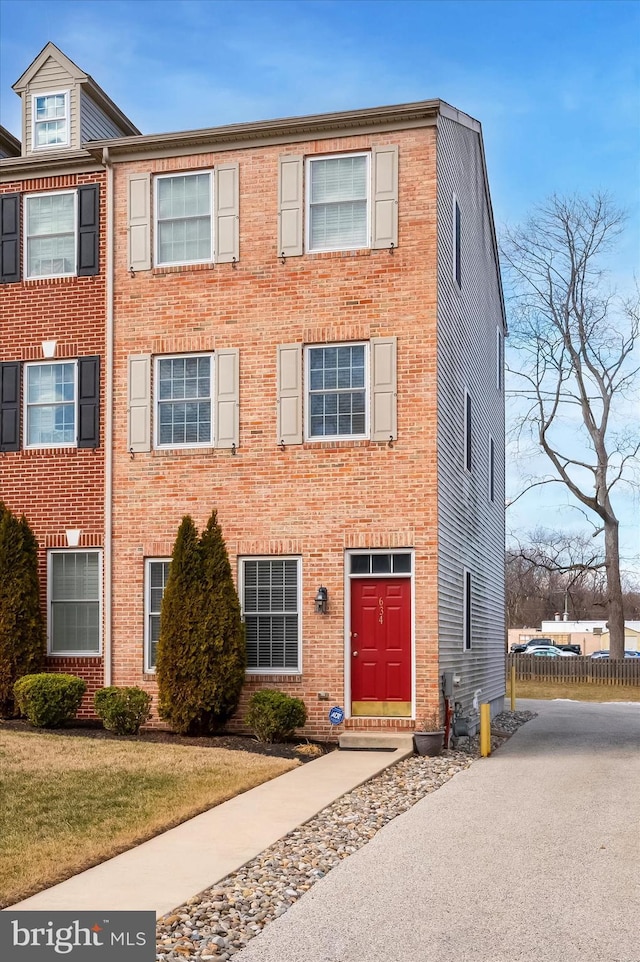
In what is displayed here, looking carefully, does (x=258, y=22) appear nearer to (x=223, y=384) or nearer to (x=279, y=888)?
(x=223, y=384)

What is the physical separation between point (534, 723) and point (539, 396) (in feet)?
72.0

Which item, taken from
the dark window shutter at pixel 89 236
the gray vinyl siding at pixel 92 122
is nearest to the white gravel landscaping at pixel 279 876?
the dark window shutter at pixel 89 236

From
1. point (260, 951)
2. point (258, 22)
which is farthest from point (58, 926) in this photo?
point (258, 22)

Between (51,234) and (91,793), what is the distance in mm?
10235

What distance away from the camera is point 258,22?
18.0m

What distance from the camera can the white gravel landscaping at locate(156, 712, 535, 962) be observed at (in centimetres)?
645

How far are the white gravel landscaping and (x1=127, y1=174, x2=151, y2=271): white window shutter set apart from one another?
8.88 m

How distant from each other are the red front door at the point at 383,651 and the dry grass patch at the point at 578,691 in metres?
19.2

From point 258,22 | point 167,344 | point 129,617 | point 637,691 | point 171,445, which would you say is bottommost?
point 637,691

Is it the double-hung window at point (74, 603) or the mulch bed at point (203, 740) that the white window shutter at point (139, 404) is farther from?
the mulch bed at point (203, 740)

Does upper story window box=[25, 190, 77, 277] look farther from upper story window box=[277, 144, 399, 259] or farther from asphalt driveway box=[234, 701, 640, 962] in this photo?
asphalt driveway box=[234, 701, 640, 962]

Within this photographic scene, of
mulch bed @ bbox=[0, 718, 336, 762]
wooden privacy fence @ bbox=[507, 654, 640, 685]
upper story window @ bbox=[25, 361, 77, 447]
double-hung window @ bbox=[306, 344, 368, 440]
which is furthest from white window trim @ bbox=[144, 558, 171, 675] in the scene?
wooden privacy fence @ bbox=[507, 654, 640, 685]

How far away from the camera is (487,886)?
7.67m

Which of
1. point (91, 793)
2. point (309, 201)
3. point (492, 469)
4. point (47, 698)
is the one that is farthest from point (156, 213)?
point (492, 469)
